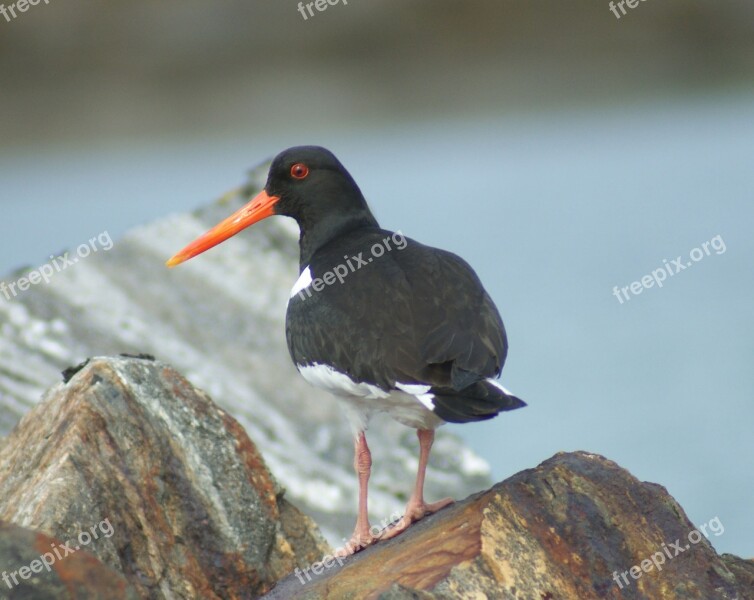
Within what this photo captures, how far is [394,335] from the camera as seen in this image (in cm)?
355

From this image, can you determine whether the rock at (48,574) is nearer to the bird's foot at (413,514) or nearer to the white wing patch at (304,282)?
the bird's foot at (413,514)

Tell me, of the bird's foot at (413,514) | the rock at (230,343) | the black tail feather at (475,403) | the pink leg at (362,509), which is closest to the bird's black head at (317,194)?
the pink leg at (362,509)

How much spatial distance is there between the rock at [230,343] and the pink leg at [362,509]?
169 cm

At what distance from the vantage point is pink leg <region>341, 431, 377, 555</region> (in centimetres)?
370

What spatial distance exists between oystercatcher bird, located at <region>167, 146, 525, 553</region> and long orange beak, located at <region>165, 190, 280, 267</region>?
0.27 metres

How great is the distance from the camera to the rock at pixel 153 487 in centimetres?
361

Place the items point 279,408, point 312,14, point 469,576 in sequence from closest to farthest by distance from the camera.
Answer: point 469,576 → point 279,408 → point 312,14

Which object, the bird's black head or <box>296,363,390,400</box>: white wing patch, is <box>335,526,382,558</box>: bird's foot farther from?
the bird's black head

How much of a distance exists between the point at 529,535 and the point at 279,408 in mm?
3441

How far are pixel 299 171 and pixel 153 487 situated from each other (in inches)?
49.6

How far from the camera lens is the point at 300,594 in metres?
3.20

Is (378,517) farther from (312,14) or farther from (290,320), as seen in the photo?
(312,14)

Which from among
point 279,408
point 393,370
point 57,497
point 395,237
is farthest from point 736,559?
point 279,408

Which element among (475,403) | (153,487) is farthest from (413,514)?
(153,487)
